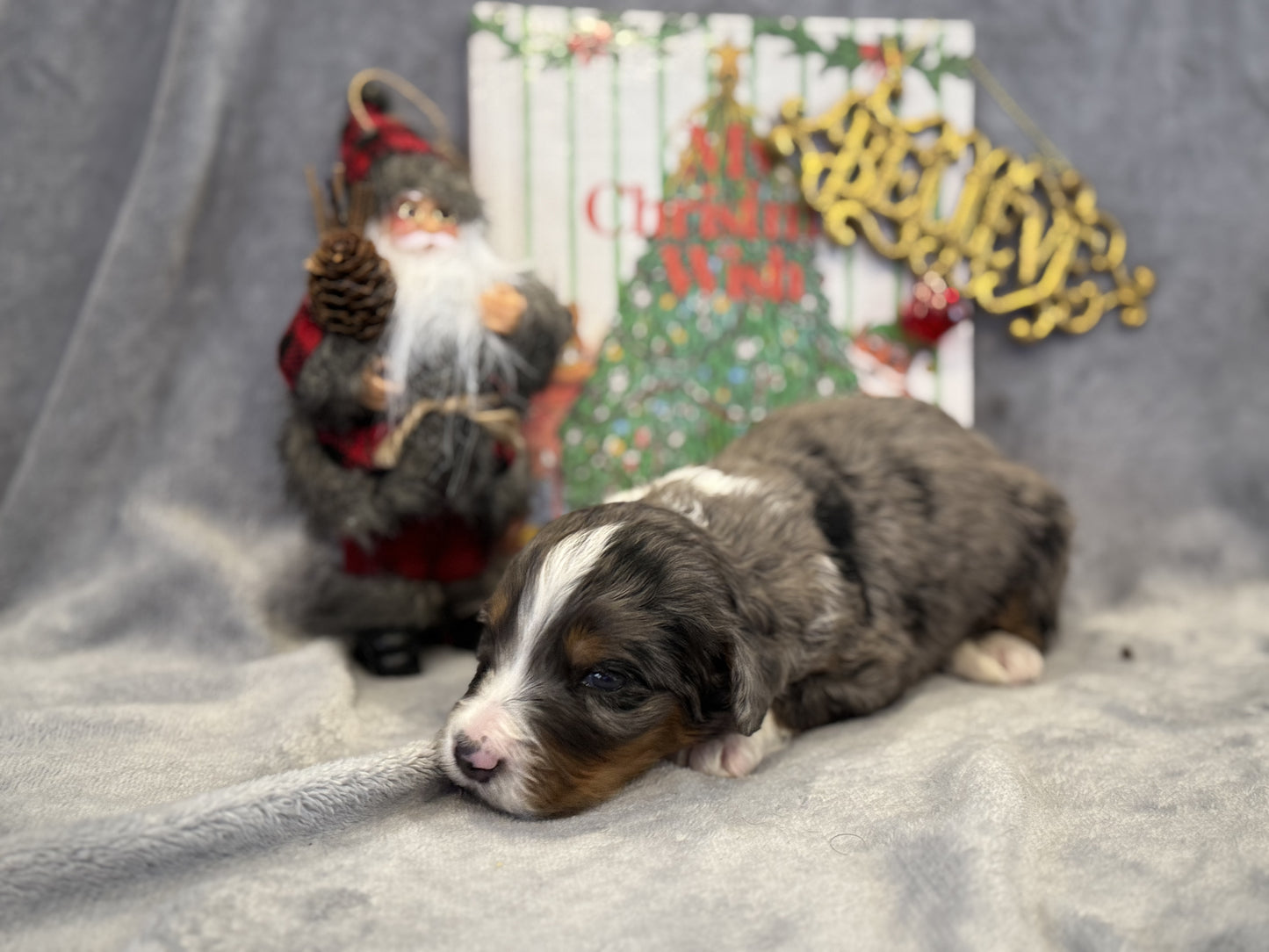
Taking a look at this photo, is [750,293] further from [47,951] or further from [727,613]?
[47,951]

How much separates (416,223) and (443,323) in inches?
10.8

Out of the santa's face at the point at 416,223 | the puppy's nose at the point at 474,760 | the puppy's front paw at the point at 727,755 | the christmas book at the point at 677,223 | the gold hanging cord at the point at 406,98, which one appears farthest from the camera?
the christmas book at the point at 677,223

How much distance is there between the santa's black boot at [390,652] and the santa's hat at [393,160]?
43.2 inches

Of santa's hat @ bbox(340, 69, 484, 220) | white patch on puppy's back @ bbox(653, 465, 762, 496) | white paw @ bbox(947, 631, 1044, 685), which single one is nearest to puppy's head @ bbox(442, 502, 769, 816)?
white patch on puppy's back @ bbox(653, 465, 762, 496)

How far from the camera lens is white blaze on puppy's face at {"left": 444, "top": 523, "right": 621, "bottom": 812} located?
5.61ft

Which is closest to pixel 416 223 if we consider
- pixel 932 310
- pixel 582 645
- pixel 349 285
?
pixel 349 285

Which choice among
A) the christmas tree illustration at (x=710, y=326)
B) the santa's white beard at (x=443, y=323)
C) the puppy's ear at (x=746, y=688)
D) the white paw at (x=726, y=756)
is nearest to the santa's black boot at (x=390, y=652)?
the santa's white beard at (x=443, y=323)

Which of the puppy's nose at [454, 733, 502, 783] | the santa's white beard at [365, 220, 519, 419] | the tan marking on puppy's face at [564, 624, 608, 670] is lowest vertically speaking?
the puppy's nose at [454, 733, 502, 783]

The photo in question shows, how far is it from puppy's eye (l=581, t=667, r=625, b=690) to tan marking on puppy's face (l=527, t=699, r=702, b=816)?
0.11 metres

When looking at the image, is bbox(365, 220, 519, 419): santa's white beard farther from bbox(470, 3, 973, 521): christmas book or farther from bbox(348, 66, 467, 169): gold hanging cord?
bbox(470, 3, 973, 521): christmas book

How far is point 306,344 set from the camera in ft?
8.07

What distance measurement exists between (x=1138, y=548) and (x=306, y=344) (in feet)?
8.88

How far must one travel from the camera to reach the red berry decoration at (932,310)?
3168 millimetres

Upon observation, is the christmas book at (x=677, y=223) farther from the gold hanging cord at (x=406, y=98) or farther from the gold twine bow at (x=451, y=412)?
the gold twine bow at (x=451, y=412)
